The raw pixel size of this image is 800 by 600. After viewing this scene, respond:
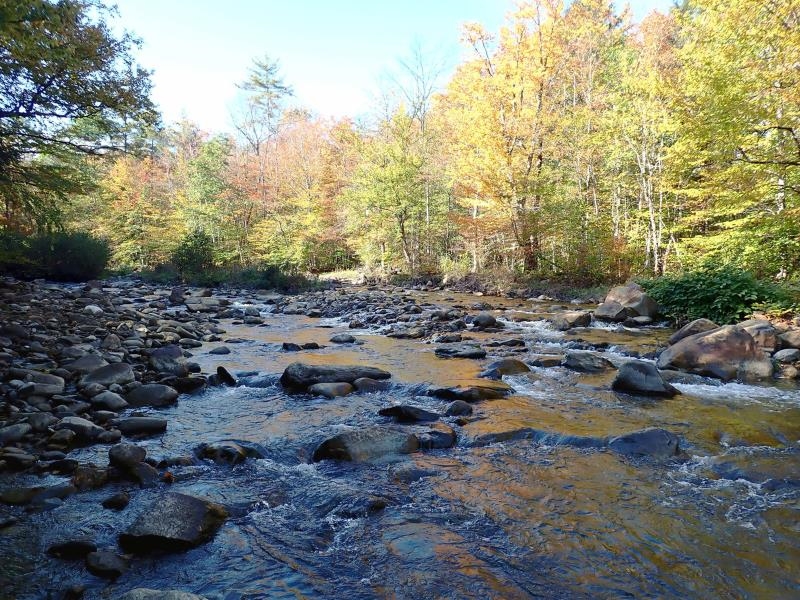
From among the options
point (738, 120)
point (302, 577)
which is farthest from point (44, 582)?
point (738, 120)

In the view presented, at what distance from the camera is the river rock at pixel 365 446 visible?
15.6 feet

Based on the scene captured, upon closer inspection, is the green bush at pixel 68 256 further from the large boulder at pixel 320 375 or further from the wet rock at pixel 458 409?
the wet rock at pixel 458 409

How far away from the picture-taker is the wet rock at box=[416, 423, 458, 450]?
5.08 m

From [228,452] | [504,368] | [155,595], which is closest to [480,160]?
[504,368]

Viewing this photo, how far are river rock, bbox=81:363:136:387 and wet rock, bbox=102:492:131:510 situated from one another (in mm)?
3297

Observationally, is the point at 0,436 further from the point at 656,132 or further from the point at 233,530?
the point at 656,132

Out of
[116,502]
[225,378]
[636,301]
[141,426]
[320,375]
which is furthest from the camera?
[636,301]

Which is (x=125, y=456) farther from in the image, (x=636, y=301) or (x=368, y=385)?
(x=636, y=301)

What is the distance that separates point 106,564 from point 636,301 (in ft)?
42.7

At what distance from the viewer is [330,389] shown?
6949 mm

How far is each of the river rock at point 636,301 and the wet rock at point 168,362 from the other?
10.8 m

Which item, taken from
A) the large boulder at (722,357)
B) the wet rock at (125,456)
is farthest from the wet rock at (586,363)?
the wet rock at (125,456)

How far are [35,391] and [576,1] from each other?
86.2 ft

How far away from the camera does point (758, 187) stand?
12.1 meters
